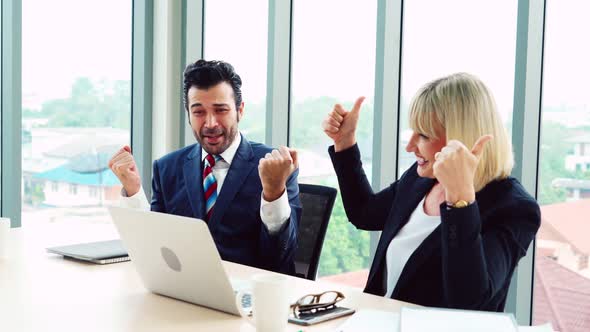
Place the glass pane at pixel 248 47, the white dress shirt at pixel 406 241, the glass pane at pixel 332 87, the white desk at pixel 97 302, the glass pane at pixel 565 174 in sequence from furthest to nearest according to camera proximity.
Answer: the glass pane at pixel 248 47
the glass pane at pixel 332 87
the glass pane at pixel 565 174
the white dress shirt at pixel 406 241
the white desk at pixel 97 302

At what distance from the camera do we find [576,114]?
8.64ft

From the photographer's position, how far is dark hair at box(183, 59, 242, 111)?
8.20ft

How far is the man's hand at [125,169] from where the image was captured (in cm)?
234

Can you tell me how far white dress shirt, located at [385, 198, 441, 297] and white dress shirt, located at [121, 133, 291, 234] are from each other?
36 centimetres

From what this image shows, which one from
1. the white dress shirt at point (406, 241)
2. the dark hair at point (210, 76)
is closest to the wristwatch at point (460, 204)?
the white dress shirt at point (406, 241)

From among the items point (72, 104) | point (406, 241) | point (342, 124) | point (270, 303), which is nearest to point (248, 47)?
point (72, 104)

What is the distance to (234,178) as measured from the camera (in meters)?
2.39

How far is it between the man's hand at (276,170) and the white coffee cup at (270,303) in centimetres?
70

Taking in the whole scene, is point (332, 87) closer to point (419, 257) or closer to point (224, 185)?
point (224, 185)

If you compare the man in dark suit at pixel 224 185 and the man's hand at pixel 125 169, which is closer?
the man in dark suit at pixel 224 185

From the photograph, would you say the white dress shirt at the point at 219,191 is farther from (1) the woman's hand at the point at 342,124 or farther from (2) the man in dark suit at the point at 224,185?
(1) the woman's hand at the point at 342,124

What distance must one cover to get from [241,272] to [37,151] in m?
2.16

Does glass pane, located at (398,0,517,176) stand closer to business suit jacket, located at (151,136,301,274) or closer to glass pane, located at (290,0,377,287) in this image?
glass pane, located at (290,0,377,287)

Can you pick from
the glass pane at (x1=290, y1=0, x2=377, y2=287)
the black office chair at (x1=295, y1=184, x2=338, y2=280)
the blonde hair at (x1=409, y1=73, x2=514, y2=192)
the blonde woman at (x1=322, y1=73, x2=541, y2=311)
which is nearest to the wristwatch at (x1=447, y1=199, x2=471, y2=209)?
the blonde woman at (x1=322, y1=73, x2=541, y2=311)
